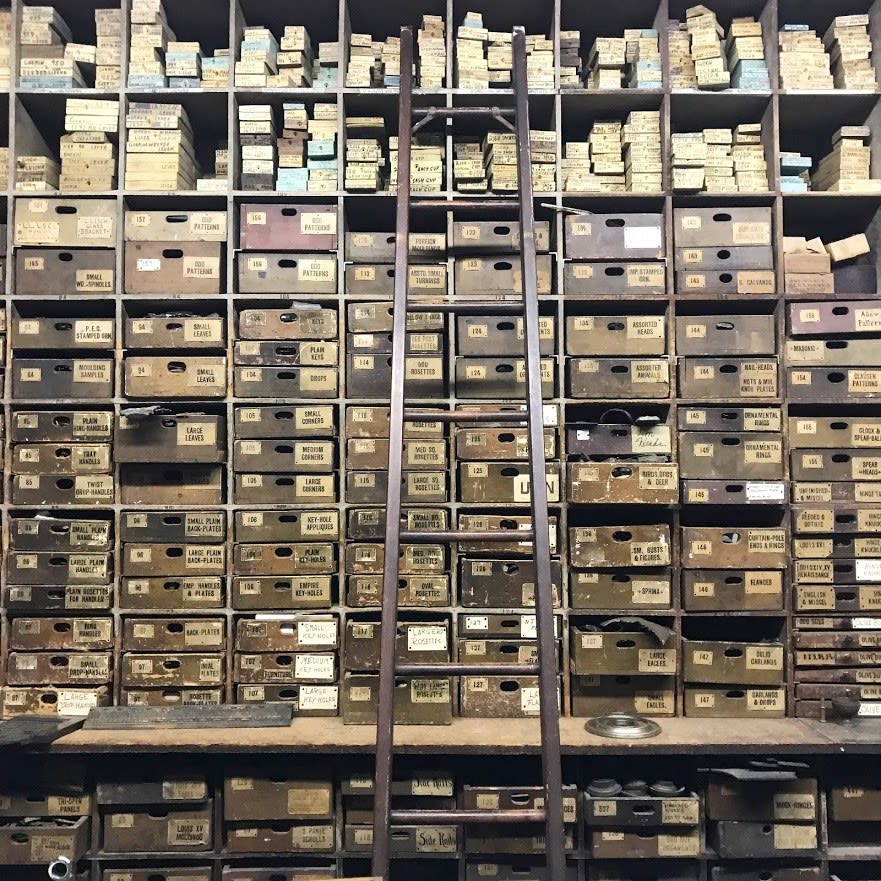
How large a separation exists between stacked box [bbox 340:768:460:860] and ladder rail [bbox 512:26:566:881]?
70 cm

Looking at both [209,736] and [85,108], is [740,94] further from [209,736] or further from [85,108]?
[209,736]

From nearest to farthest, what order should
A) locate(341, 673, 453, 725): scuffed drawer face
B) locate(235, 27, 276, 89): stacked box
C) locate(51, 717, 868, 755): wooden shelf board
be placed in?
locate(51, 717, 868, 755): wooden shelf board, locate(341, 673, 453, 725): scuffed drawer face, locate(235, 27, 276, 89): stacked box

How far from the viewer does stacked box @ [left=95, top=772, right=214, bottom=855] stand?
8.32 feet

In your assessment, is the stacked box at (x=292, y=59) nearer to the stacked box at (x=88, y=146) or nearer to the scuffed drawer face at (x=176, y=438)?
the stacked box at (x=88, y=146)

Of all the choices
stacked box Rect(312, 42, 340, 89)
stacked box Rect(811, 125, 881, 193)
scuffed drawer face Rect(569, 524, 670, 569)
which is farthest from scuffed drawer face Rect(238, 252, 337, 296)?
stacked box Rect(811, 125, 881, 193)

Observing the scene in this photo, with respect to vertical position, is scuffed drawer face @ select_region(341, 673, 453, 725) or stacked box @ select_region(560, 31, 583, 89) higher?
stacked box @ select_region(560, 31, 583, 89)

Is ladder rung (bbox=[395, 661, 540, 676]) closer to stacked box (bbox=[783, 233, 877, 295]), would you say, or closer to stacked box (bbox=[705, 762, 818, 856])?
stacked box (bbox=[705, 762, 818, 856])

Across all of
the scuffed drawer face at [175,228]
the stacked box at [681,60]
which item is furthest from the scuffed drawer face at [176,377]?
the stacked box at [681,60]

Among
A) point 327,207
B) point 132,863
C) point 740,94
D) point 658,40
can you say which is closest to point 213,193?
point 327,207

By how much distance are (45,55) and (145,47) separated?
1.35 ft

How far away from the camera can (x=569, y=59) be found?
3.01m

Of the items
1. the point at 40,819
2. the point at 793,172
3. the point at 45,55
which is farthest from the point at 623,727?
the point at 45,55

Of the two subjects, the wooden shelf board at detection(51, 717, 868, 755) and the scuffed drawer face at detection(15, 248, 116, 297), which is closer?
the wooden shelf board at detection(51, 717, 868, 755)

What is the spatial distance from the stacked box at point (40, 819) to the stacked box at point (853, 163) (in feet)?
12.3
